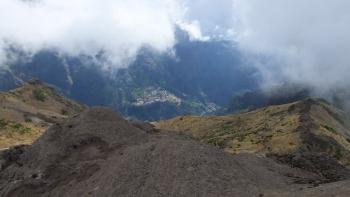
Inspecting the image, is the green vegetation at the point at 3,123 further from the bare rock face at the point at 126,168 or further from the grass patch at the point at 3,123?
the bare rock face at the point at 126,168

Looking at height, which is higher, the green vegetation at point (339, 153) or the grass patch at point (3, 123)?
the green vegetation at point (339, 153)

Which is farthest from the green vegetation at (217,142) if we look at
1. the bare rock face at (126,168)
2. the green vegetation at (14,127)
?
the bare rock face at (126,168)

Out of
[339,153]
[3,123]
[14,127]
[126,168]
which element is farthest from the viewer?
[3,123]

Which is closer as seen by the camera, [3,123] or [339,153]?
[339,153]

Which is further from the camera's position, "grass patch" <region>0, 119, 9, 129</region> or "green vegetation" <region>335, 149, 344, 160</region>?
"grass patch" <region>0, 119, 9, 129</region>

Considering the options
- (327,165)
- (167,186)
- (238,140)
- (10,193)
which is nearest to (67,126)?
(10,193)

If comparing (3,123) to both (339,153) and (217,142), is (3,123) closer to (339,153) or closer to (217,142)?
(217,142)

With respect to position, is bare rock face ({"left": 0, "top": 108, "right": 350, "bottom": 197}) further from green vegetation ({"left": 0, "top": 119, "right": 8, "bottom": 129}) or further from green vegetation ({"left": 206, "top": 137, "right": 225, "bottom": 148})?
green vegetation ({"left": 206, "top": 137, "right": 225, "bottom": 148})

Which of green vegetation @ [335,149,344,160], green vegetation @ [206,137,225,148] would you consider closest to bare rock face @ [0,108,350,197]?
green vegetation @ [335,149,344,160]

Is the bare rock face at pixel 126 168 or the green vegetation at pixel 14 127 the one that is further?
the green vegetation at pixel 14 127

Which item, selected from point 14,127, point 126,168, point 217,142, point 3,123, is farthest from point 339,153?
point 126,168
